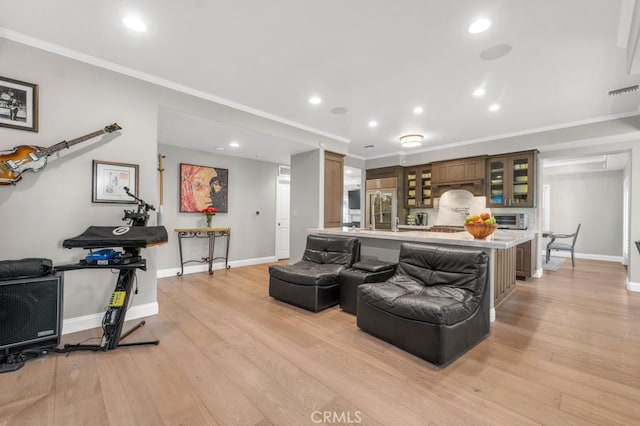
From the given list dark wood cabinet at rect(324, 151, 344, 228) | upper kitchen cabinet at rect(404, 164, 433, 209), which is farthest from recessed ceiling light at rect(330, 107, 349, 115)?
upper kitchen cabinet at rect(404, 164, 433, 209)

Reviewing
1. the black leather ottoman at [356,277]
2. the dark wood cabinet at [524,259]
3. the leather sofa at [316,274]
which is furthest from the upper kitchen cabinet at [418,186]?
the black leather ottoman at [356,277]

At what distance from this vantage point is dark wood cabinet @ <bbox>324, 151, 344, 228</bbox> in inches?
225

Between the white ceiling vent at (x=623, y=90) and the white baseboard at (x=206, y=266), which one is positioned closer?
the white ceiling vent at (x=623, y=90)

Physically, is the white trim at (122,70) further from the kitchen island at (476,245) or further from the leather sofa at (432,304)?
the leather sofa at (432,304)

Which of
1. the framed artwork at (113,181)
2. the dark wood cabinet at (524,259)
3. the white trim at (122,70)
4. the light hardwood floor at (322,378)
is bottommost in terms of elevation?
the light hardwood floor at (322,378)

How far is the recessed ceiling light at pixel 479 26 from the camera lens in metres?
2.33

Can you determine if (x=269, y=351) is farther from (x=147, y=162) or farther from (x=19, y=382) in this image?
(x=147, y=162)

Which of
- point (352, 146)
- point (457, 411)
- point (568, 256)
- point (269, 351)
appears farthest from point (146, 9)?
point (568, 256)

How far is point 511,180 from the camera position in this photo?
566cm

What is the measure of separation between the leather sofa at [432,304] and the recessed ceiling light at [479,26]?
2.00 m

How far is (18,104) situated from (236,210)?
4.08m

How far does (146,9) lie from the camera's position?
2252 mm

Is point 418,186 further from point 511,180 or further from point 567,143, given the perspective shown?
point 567,143

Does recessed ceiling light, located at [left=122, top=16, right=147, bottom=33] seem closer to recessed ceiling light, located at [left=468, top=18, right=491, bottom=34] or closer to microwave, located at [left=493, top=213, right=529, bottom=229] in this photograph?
recessed ceiling light, located at [left=468, top=18, right=491, bottom=34]
